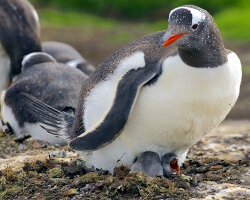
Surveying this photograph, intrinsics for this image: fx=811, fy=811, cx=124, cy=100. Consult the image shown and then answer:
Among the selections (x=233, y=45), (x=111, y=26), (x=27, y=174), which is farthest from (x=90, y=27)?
(x=27, y=174)

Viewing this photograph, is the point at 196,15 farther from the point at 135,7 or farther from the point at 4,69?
the point at 135,7

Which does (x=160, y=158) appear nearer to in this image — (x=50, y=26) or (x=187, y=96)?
(x=187, y=96)

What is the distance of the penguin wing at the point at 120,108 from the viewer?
566cm

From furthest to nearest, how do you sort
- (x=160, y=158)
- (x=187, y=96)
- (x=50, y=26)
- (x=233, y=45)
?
(x=50, y=26)
(x=233, y=45)
(x=160, y=158)
(x=187, y=96)

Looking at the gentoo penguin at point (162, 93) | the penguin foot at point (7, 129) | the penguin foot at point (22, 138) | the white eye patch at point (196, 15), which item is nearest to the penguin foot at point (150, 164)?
the gentoo penguin at point (162, 93)

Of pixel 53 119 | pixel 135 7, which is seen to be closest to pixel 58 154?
pixel 53 119

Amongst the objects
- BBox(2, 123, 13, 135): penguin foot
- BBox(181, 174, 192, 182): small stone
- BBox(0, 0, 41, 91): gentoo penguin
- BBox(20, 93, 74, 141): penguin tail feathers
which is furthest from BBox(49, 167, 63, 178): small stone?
BBox(0, 0, 41, 91): gentoo penguin

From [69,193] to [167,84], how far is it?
109 cm

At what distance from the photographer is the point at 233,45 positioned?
21.0 metres

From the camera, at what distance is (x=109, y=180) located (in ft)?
19.2

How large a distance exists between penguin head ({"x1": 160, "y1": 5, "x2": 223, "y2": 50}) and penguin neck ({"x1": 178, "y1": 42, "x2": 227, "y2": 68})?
0.03m

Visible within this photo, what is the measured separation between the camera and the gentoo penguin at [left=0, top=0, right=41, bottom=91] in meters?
9.80

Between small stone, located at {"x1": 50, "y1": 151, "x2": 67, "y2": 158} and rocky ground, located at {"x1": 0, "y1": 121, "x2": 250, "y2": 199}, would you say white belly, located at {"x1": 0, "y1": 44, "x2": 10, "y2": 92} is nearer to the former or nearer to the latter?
rocky ground, located at {"x1": 0, "y1": 121, "x2": 250, "y2": 199}

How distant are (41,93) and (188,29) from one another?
3.01 meters
